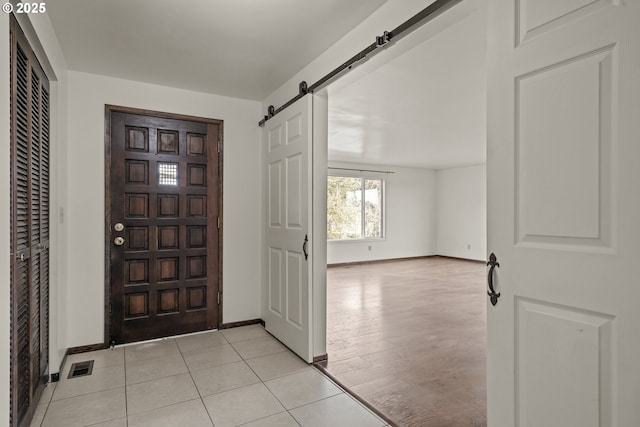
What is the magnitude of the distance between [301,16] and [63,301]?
283 centimetres

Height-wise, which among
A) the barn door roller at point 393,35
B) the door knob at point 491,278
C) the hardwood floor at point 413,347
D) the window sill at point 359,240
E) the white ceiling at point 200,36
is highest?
the white ceiling at point 200,36

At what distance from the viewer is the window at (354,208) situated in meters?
8.30

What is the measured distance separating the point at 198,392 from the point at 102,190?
1964mm

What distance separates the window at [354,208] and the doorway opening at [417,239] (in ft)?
0.51

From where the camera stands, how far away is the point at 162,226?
344cm

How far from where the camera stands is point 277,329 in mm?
3406

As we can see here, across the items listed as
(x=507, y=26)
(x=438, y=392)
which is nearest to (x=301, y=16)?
(x=507, y=26)

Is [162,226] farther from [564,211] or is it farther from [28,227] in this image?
[564,211]

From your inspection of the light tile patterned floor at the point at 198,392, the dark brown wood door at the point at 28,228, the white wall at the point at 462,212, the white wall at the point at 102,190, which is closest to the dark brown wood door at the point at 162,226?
the white wall at the point at 102,190

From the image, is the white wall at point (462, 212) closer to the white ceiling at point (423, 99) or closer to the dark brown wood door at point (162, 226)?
the white ceiling at point (423, 99)

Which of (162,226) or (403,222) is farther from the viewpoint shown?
(403,222)

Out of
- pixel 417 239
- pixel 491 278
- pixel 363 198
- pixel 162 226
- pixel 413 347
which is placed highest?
pixel 363 198

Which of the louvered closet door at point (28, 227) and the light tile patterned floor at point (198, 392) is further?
the light tile patterned floor at point (198, 392)

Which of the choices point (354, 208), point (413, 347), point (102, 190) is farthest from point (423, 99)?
point (354, 208)
